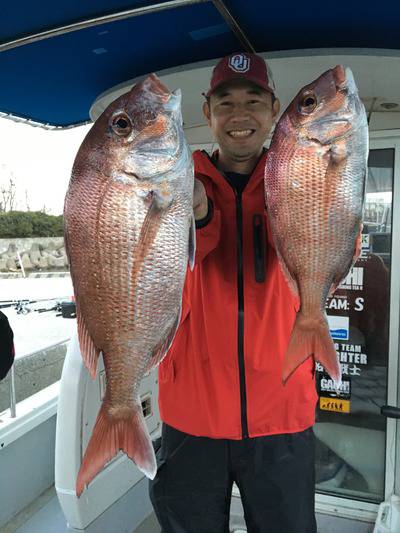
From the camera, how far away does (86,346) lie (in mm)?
1321

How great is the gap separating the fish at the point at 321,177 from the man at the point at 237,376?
0.51 meters


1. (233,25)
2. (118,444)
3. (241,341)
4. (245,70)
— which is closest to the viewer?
(118,444)

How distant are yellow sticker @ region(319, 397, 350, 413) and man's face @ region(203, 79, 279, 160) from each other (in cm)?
255

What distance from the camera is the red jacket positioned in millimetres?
1908

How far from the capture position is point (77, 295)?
1.30 m

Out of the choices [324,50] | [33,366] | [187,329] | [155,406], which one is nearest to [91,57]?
[324,50]

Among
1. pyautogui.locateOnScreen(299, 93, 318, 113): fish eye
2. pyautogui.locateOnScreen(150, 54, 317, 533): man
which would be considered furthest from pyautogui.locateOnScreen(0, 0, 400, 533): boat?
pyautogui.locateOnScreen(299, 93, 318, 113): fish eye

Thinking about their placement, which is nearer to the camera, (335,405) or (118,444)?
(118,444)

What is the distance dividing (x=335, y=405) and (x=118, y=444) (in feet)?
9.29

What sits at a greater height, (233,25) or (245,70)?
(233,25)

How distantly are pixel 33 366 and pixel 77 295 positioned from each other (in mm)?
5305

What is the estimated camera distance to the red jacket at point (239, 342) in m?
1.91

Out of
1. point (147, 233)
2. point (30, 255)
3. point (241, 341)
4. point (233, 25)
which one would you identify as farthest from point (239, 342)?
point (30, 255)

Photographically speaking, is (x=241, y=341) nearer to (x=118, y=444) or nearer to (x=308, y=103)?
(x=118, y=444)
